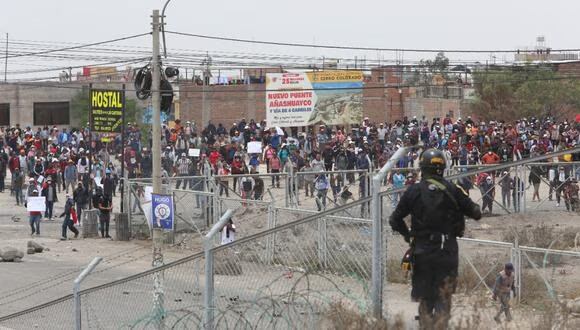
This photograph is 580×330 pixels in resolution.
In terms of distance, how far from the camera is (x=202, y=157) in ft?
122

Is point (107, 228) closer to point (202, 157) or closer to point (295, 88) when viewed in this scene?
point (202, 157)

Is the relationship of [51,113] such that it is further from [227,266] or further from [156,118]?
[227,266]

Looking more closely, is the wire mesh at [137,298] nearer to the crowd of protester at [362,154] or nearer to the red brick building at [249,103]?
the crowd of protester at [362,154]

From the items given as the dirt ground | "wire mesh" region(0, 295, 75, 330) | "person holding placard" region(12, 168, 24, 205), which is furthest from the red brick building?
"wire mesh" region(0, 295, 75, 330)

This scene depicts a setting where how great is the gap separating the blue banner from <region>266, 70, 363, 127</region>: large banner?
22989mm

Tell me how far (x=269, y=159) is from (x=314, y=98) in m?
12.3

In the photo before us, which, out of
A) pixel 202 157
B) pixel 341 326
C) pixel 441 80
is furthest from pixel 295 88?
pixel 341 326

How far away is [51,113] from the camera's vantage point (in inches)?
2594

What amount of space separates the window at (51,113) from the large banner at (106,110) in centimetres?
3415

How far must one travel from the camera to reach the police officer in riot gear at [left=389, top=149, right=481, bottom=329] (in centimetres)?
702

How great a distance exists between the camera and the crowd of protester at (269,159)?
27516 mm

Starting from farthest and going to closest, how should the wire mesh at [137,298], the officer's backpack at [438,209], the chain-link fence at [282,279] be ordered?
the wire mesh at [137,298] < the chain-link fence at [282,279] < the officer's backpack at [438,209]

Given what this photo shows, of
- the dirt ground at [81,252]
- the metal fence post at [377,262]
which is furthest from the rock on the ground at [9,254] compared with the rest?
the metal fence post at [377,262]

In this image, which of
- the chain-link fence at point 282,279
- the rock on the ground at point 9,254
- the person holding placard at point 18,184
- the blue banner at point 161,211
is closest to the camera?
the chain-link fence at point 282,279
